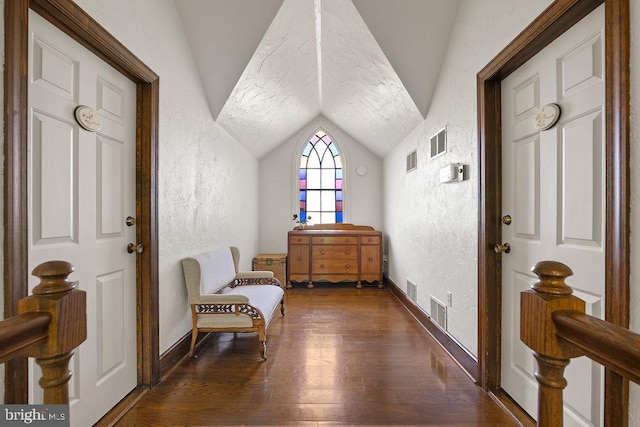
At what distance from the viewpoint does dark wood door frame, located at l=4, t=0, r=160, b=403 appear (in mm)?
1034

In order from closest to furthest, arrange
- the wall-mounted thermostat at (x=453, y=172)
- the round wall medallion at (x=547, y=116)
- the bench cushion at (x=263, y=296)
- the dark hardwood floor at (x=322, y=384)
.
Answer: the round wall medallion at (x=547, y=116)
the dark hardwood floor at (x=322, y=384)
the wall-mounted thermostat at (x=453, y=172)
the bench cushion at (x=263, y=296)

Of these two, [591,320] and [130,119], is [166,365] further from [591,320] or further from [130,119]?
[591,320]

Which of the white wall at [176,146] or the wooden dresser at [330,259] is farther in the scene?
the wooden dresser at [330,259]

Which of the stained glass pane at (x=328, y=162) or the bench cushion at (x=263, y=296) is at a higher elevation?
the stained glass pane at (x=328, y=162)

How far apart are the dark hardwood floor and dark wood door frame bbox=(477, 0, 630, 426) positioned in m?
0.34

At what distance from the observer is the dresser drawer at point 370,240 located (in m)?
4.54

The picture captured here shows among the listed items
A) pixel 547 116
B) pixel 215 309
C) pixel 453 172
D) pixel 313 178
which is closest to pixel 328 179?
pixel 313 178

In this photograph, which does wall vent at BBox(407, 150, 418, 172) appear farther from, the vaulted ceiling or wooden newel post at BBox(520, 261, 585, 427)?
wooden newel post at BBox(520, 261, 585, 427)

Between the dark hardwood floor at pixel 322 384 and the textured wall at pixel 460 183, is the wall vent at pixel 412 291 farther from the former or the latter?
the dark hardwood floor at pixel 322 384

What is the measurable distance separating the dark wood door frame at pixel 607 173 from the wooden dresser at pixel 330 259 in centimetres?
266

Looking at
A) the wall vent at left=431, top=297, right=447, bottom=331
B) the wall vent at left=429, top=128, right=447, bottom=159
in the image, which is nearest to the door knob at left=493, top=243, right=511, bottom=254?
the wall vent at left=431, top=297, right=447, bottom=331

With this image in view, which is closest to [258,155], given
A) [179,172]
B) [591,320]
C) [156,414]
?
[179,172]

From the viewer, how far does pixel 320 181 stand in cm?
→ 536

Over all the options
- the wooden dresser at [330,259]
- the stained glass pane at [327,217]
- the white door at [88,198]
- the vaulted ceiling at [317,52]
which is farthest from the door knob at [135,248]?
the stained glass pane at [327,217]
